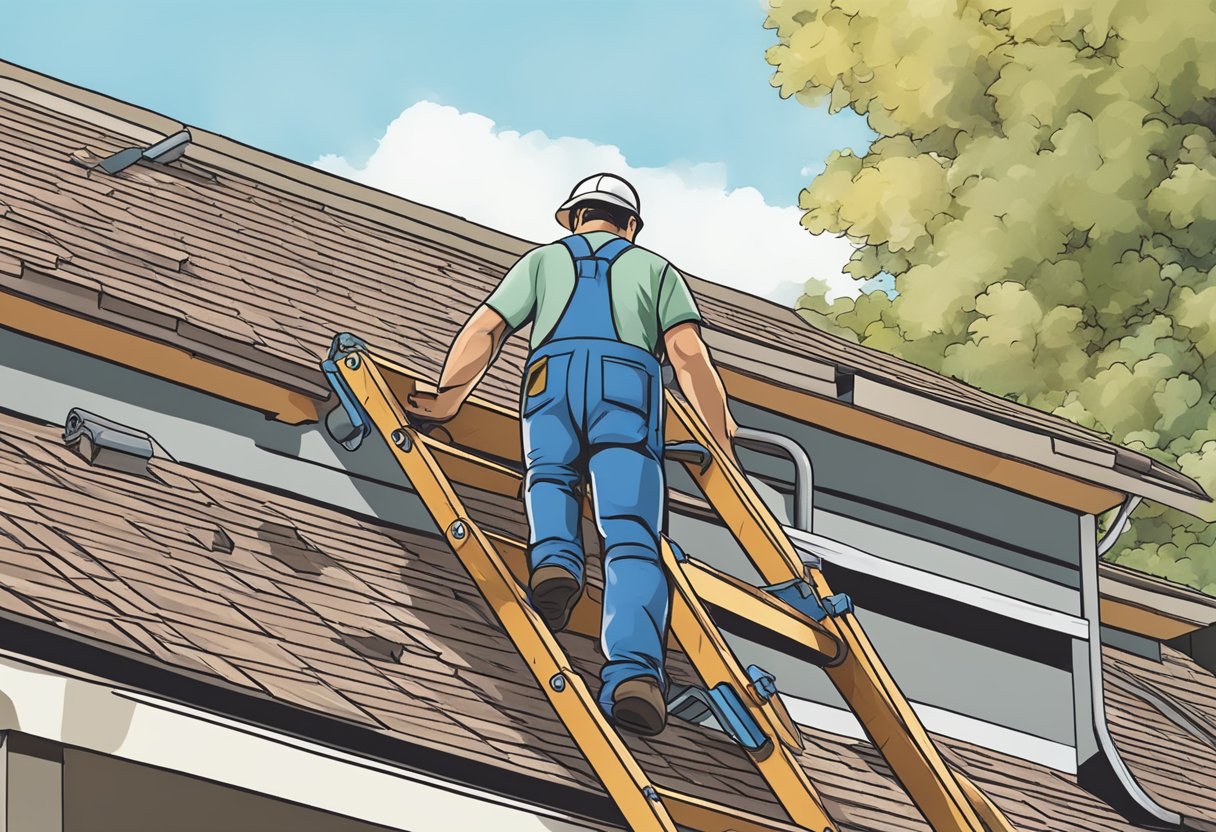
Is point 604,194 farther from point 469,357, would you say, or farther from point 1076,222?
point 1076,222

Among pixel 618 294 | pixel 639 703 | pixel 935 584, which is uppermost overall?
pixel 935 584

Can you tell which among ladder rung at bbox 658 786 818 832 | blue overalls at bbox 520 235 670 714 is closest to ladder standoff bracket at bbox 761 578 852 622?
blue overalls at bbox 520 235 670 714

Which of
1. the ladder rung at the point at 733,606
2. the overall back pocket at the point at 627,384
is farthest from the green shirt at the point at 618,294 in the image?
the ladder rung at the point at 733,606

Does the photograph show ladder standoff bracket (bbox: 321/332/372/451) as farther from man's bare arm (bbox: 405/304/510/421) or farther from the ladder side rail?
the ladder side rail

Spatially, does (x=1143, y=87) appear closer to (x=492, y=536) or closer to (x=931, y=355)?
(x=931, y=355)

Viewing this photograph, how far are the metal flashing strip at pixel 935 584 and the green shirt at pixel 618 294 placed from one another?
65.9 inches

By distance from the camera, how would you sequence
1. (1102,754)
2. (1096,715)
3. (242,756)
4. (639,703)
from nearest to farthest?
1. (242,756)
2. (639,703)
3. (1102,754)
4. (1096,715)

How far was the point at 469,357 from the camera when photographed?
19.6ft

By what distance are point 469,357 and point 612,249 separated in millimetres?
649

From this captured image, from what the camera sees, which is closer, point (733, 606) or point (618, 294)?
point (733, 606)

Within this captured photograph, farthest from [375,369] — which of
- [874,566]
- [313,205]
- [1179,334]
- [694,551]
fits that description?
[1179,334]

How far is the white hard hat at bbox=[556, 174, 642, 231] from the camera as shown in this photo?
6.19 metres

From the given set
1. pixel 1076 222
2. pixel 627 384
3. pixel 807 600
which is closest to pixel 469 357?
pixel 627 384

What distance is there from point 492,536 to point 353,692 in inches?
29.8
